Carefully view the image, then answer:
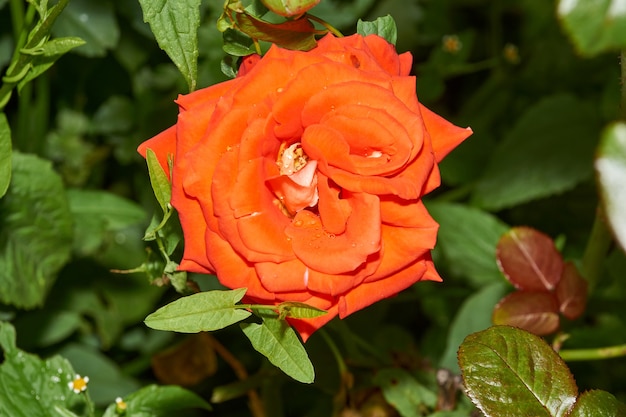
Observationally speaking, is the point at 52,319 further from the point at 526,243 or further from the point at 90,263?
the point at 526,243

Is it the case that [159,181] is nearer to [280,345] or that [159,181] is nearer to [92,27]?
[280,345]

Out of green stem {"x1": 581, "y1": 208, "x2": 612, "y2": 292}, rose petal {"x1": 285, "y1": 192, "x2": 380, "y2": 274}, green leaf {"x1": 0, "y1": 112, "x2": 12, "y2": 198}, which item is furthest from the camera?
green stem {"x1": 581, "y1": 208, "x2": 612, "y2": 292}

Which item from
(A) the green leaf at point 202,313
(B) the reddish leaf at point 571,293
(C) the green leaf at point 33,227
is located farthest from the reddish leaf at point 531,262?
(C) the green leaf at point 33,227

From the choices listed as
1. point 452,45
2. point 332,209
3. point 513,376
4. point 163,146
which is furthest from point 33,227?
point 452,45

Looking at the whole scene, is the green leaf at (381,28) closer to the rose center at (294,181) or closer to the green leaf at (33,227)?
the rose center at (294,181)

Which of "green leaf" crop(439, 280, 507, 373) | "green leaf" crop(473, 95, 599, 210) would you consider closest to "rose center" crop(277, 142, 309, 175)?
"green leaf" crop(439, 280, 507, 373)

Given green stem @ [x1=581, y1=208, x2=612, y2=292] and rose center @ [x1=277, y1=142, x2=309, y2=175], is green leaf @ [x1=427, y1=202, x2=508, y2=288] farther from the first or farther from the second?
rose center @ [x1=277, y1=142, x2=309, y2=175]
